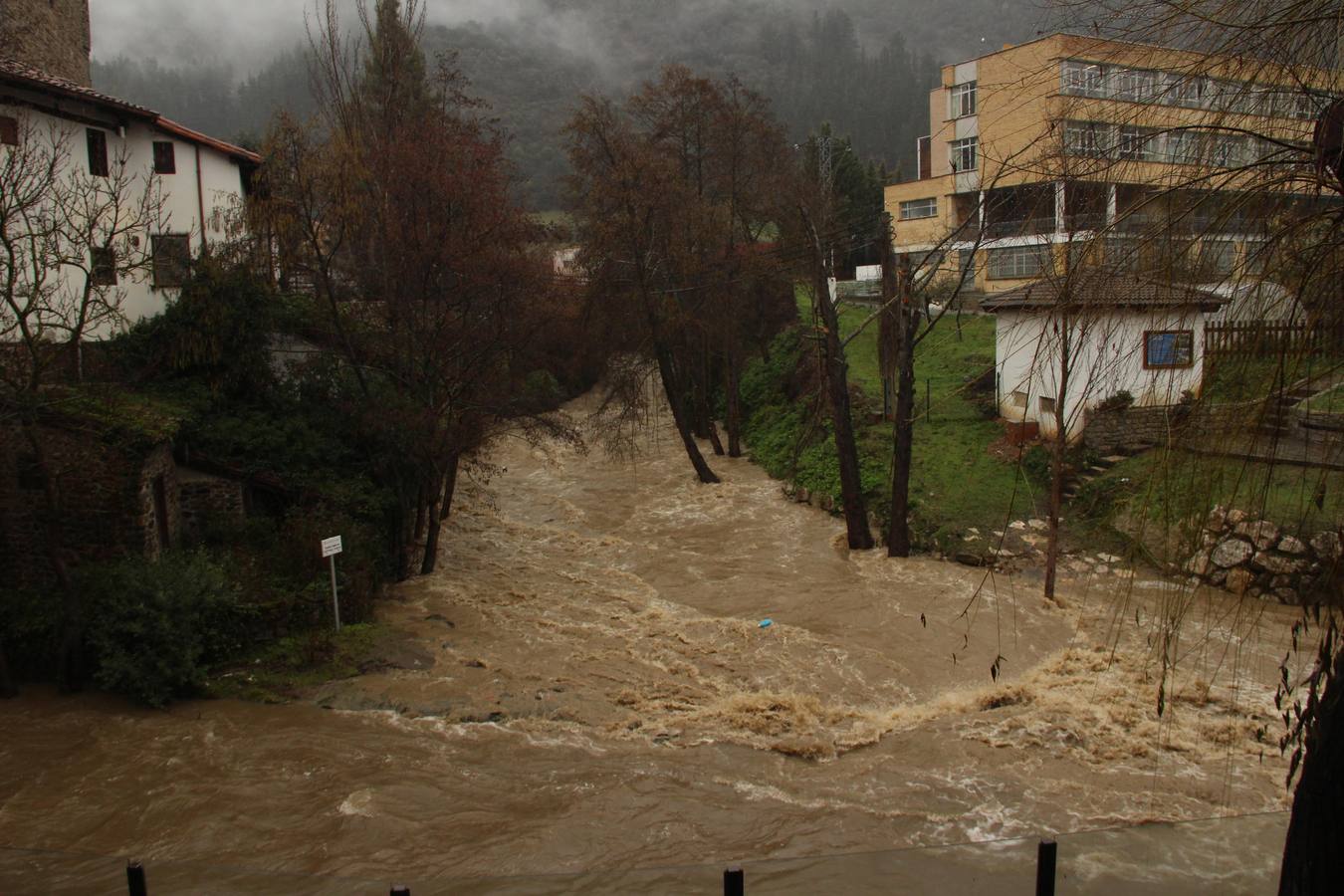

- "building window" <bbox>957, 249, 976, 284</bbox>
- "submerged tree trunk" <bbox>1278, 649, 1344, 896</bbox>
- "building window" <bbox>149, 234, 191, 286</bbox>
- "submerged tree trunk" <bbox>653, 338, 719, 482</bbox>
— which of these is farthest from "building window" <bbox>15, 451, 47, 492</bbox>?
"submerged tree trunk" <bbox>653, 338, 719, 482</bbox>

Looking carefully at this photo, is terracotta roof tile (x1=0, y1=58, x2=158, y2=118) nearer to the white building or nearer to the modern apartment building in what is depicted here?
A: the white building

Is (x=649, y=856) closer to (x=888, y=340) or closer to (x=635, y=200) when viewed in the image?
(x=888, y=340)

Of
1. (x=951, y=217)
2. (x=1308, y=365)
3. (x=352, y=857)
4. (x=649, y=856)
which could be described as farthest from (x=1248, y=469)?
(x=951, y=217)

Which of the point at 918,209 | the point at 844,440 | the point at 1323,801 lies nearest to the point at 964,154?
the point at 918,209

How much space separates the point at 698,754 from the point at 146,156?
17520 mm

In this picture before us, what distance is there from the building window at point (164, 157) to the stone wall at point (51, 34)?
511 cm

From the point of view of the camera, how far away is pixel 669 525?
80.2 feet

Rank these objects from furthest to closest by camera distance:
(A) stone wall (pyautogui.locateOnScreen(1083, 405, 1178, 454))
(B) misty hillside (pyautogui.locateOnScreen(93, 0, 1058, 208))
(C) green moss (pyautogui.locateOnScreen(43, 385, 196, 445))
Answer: (B) misty hillside (pyautogui.locateOnScreen(93, 0, 1058, 208))
(A) stone wall (pyautogui.locateOnScreen(1083, 405, 1178, 454))
(C) green moss (pyautogui.locateOnScreen(43, 385, 196, 445))

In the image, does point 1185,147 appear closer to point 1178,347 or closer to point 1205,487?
point 1178,347

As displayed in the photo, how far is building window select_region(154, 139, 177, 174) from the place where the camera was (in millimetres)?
21234

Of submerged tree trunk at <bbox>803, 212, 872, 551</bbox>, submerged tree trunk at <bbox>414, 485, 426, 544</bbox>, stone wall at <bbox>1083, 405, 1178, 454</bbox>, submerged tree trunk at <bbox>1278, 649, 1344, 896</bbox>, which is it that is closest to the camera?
submerged tree trunk at <bbox>1278, 649, 1344, 896</bbox>

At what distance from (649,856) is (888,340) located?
17.9m

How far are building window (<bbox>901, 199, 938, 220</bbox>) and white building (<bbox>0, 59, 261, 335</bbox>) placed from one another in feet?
90.3

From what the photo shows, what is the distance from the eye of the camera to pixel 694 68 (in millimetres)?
157625
